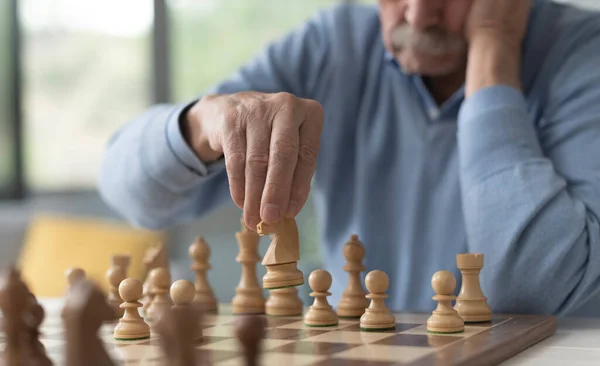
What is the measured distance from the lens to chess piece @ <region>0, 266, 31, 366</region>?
92 cm

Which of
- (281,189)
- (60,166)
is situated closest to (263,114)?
(281,189)

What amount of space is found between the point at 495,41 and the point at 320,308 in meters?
0.74

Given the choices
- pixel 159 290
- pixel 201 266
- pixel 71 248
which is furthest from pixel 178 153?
pixel 71 248

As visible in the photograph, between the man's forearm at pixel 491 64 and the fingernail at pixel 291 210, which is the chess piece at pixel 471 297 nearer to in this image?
the fingernail at pixel 291 210

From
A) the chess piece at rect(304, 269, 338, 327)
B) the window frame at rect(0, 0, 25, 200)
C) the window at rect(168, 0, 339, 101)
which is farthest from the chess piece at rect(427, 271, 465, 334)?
the window frame at rect(0, 0, 25, 200)

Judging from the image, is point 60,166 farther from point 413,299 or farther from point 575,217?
point 575,217

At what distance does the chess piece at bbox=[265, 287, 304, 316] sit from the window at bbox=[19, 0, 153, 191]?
3.48 metres

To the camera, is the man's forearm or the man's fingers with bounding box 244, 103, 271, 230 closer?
the man's fingers with bounding box 244, 103, 271, 230

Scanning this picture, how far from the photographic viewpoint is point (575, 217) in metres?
1.39

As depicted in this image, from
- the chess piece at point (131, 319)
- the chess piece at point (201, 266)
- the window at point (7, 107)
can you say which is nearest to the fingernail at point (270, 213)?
the chess piece at point (131, 319)

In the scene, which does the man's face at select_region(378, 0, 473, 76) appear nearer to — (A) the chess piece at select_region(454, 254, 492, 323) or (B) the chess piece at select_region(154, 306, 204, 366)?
(A) the chess piece at select_region(454, 254, 492, 323)

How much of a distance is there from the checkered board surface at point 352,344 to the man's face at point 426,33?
660mm

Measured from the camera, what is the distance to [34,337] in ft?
3.12

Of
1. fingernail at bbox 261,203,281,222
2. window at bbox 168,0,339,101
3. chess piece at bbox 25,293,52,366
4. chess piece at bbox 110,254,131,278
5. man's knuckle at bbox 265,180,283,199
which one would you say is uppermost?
window at bbox 168,0,339,101
